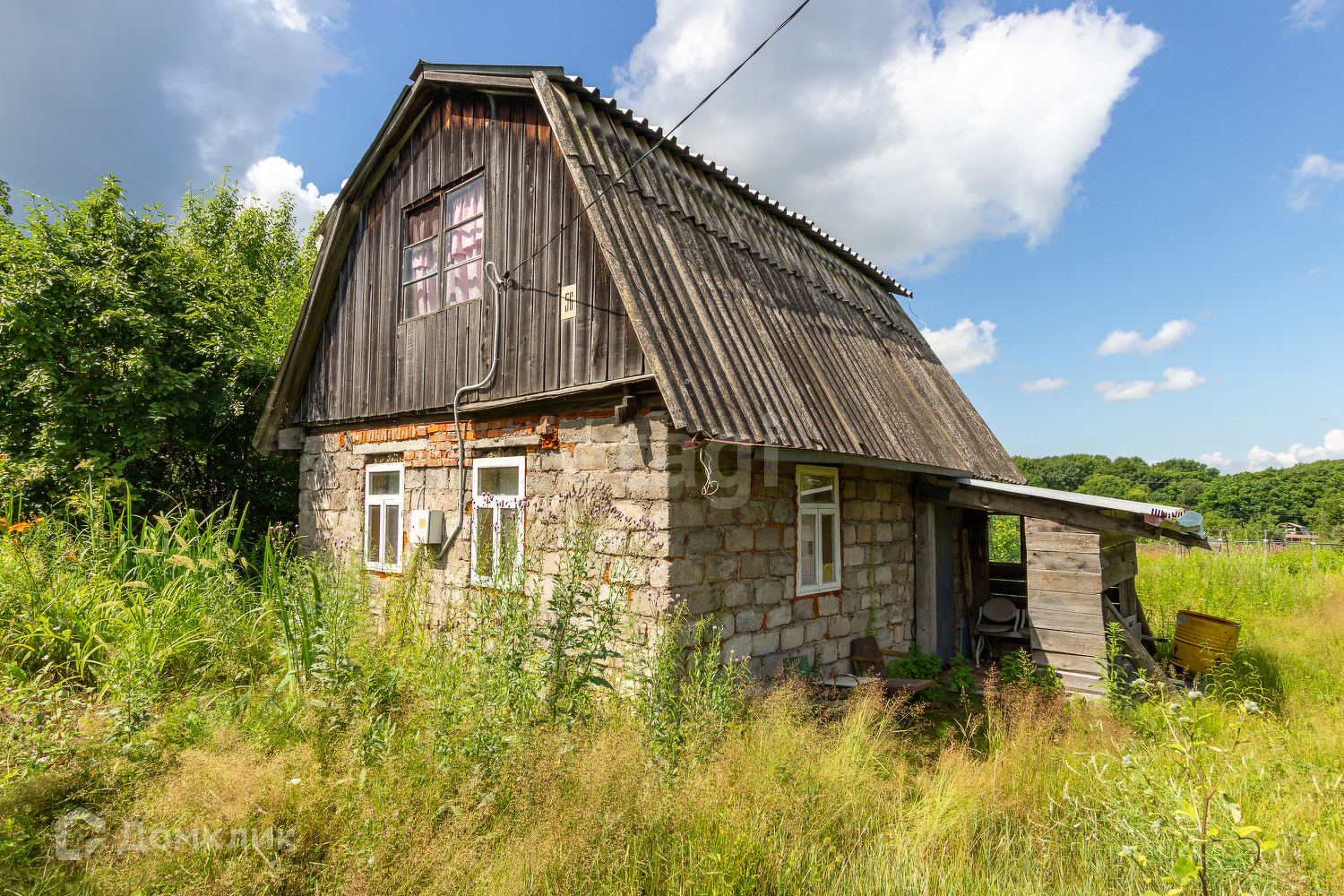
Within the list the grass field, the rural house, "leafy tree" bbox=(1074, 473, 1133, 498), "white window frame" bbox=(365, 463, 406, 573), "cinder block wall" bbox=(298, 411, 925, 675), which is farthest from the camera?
→ "leafy tree" bbox=(1074, 473, 1133, 498)

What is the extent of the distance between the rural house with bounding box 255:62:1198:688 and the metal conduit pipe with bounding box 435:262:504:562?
0.12 ft

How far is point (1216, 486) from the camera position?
191 ft

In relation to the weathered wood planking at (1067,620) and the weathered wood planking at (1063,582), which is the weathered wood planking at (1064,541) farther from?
the weathered wood planking at (1067,620)

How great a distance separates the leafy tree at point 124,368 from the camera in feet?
28.9

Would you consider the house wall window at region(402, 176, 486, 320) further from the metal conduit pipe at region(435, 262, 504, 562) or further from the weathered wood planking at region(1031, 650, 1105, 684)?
the weathered wood planking at region(1031, 650, 1105, 684)

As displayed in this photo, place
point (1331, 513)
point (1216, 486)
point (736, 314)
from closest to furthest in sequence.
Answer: point (736, 314) < point (1331, 513) < point (1216, 486)

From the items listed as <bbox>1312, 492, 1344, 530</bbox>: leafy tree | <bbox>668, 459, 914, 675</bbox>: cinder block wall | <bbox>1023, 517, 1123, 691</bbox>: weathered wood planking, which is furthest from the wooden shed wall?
<bbox>1312, 492, 1344, 530</bbox>: leafy tree

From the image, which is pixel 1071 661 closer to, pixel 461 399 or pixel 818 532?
pixel 818 532

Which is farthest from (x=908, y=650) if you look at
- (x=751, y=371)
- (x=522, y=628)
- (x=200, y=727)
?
(x=200, y=727)

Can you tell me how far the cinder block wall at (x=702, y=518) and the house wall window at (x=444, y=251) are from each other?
64.0 inches

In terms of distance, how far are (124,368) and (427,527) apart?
631cm

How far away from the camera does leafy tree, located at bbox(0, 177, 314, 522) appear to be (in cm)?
882

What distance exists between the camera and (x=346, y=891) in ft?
8.59

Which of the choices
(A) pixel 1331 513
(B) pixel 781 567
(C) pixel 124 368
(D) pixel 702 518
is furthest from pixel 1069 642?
(A) pixel 1331 513
